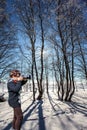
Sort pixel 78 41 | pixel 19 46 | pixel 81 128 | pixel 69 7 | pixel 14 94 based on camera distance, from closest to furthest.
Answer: pixel 14 94, pixel 81 128, pixel 69 7, pixel 78 41, pixel 19 46

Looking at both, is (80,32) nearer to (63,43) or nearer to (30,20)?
(63,43)

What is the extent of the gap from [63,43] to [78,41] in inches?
97.3

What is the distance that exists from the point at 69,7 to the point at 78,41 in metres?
3.54

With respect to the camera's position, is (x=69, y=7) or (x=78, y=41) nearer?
(x=69, y=7)

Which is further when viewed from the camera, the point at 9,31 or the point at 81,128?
the point at 9,31

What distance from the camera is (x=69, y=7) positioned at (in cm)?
1834

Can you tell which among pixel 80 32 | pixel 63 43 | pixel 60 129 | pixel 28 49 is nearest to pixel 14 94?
pixel 60 129

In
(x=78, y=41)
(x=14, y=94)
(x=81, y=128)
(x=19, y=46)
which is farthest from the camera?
(x=19, y=46)

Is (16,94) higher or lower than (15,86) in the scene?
lower

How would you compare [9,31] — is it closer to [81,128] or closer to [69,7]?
[69,7]

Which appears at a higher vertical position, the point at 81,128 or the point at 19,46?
the point at 19,46

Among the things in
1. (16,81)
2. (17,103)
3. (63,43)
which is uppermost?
(63,43)

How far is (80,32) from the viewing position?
1931 cm

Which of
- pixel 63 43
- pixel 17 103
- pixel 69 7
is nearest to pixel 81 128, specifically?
pixel 17 103
